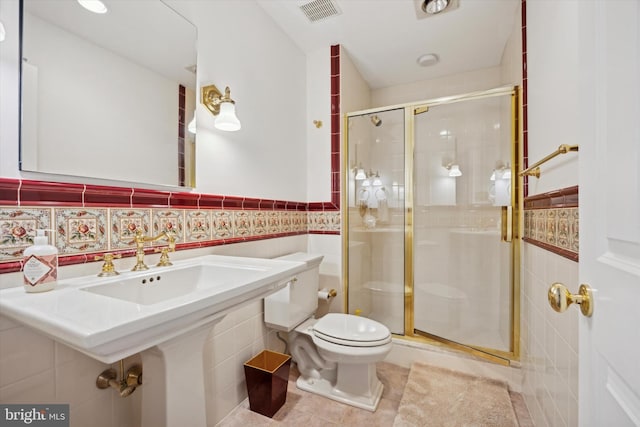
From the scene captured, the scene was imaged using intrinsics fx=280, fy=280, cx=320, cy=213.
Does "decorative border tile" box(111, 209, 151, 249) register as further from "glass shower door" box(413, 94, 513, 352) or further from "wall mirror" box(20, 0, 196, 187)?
"glass shower door" box(413, 94, 513, 352)

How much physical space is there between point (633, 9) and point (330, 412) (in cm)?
182

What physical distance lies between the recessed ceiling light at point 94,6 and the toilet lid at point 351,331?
1.77 m

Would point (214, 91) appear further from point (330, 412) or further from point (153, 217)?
point (330, 412)

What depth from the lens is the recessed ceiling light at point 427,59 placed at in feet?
7.80

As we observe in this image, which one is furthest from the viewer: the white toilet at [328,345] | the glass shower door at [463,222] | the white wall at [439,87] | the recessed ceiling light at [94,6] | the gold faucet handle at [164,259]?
the white wall at [439,87]

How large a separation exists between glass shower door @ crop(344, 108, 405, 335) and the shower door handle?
65 cm

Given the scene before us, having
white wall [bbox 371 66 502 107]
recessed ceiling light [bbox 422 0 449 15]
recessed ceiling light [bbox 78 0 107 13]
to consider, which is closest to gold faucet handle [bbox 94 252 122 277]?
recessed ceiling light [bbox 78 0 107 13]

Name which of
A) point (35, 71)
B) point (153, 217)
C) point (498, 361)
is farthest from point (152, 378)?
point (498, 361)

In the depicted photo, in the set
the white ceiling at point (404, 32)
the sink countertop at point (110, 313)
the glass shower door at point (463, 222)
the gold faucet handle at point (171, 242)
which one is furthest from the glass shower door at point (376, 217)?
the sink countertop at point (110, 313)

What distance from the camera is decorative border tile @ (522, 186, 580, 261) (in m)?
0.91

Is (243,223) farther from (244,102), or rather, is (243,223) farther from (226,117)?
(244,102)

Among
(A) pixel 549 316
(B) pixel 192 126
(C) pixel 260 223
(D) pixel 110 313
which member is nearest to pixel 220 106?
(B) pixel 192 126

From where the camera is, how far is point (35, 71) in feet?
2.83

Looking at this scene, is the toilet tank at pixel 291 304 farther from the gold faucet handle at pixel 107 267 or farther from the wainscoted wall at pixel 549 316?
the wainscoted wall at pixel 549 316
